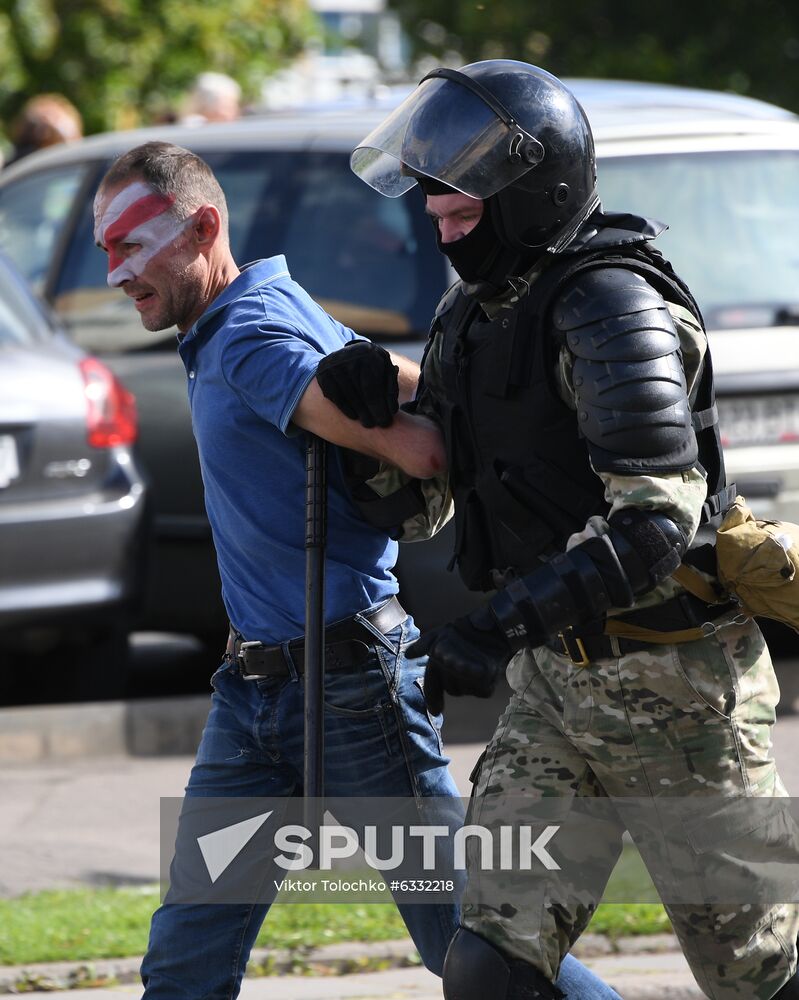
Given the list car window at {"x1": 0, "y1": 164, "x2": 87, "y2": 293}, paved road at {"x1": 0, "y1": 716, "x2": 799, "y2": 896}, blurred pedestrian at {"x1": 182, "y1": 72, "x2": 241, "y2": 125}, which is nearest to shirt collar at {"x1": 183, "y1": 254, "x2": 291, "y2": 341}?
paved road at {"x1": 0, "y1": 716, "x2": 799, "y2": 896}

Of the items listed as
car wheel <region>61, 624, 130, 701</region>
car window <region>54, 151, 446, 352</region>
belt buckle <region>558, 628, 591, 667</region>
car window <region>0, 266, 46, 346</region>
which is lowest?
car wheel <region>61, 624, 130, 701</region>

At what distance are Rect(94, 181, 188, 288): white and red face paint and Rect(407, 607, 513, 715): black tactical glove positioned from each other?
954mm

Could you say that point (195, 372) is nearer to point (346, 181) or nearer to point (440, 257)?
point (440, 257)

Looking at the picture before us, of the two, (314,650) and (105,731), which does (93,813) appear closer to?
(105,731)

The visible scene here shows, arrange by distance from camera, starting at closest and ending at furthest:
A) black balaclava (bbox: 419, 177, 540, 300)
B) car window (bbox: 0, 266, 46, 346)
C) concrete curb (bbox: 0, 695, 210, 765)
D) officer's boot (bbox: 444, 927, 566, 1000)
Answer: officer's boot (bbox: 444, 927, 566, 1000) < black balaclava (bbox: 419, 177, 540, 300) < concrete curb (bbox: 0, 695, 210, 765) < car window (bbox: 0, 266, 46, 346)

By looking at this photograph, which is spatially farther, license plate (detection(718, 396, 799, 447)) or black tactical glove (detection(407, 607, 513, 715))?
license plate (detection(718, 396, 799, 447))

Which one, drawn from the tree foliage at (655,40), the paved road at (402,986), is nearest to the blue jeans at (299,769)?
the paved road at (402,986)

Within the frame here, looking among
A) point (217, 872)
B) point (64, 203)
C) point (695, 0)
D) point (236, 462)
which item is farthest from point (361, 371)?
point (695, 0)

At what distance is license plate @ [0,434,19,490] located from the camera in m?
6.29

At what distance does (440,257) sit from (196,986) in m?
3.19

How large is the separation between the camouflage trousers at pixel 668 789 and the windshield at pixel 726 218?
307 cm

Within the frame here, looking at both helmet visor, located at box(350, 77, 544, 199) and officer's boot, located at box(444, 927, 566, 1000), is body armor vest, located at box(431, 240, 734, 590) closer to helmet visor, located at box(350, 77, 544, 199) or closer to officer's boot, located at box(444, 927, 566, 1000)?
helmet visor, located at box(350, 77, 544, 199)

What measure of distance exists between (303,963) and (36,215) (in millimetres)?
4268

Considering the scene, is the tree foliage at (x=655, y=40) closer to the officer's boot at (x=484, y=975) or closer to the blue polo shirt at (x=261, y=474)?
the blue polo shirt at (x=261, y=474)
